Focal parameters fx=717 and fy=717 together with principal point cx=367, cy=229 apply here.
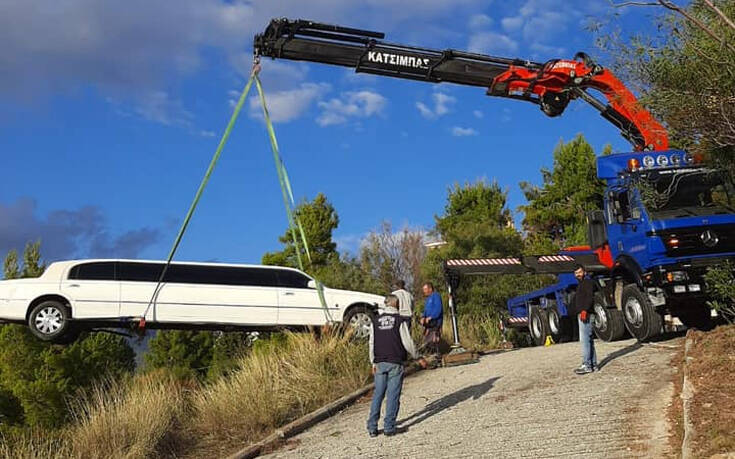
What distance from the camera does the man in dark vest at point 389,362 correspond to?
27.5ft

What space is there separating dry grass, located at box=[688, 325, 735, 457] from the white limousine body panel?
24.0 feet

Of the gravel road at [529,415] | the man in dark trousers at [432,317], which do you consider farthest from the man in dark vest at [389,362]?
the man in dark trousers at [432,317]

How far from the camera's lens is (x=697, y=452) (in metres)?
5.75

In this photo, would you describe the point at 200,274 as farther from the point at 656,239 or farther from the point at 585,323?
the point at 656,239

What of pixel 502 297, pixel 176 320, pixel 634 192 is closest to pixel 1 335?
pixel 176 320

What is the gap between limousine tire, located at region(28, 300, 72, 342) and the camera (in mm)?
14008

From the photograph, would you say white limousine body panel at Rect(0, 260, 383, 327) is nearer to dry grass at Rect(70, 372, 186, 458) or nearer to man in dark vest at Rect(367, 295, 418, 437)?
dry grass at Rect(70, 372, 186, 458)

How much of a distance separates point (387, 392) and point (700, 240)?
632 cm

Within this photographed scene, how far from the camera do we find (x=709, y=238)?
458 inches

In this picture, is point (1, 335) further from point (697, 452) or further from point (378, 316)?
point (697, 452)

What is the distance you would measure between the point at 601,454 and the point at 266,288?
376 inches

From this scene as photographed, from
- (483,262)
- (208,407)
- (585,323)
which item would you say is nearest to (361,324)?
(483,262)

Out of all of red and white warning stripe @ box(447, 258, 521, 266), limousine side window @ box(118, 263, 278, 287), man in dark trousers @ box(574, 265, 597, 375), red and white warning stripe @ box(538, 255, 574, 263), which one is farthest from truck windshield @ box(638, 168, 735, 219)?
limousine side window @ box(118, 263, 278, 287)

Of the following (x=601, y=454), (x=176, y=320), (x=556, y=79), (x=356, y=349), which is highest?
(x=556, y=79)
